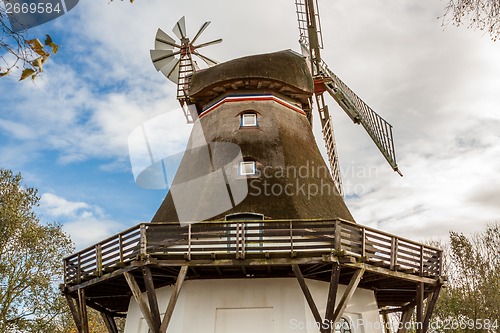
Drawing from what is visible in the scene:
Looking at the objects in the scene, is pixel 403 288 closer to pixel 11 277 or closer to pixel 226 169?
pixel 226 169

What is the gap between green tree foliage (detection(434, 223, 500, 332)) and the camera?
2391 centimetres

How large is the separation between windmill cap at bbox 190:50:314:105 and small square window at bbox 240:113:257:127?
99 cm

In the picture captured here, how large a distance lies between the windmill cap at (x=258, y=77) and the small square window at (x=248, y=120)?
0.99m

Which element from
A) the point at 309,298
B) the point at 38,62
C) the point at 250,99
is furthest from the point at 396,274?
the point at 38,62

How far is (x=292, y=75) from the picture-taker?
53.7ft

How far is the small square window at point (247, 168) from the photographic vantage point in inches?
560

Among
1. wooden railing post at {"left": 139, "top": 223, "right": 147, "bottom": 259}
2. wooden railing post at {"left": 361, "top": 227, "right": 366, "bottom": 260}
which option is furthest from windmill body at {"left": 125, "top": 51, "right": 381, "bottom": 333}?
wooden railing post at {"left": 361, "top": 227, "right": 366, "bottom": 260}

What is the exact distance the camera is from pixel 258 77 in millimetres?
15789

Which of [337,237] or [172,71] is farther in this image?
[172,71]

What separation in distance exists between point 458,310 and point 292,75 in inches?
630

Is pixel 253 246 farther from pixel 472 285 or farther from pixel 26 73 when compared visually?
pixel 472 285

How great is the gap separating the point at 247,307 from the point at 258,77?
7.17 metres

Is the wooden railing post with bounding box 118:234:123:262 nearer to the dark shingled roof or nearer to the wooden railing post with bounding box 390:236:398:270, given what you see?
the dark shingled roof

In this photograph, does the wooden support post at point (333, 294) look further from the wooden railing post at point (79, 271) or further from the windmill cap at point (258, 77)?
the windmill cap at point (258, 77)
